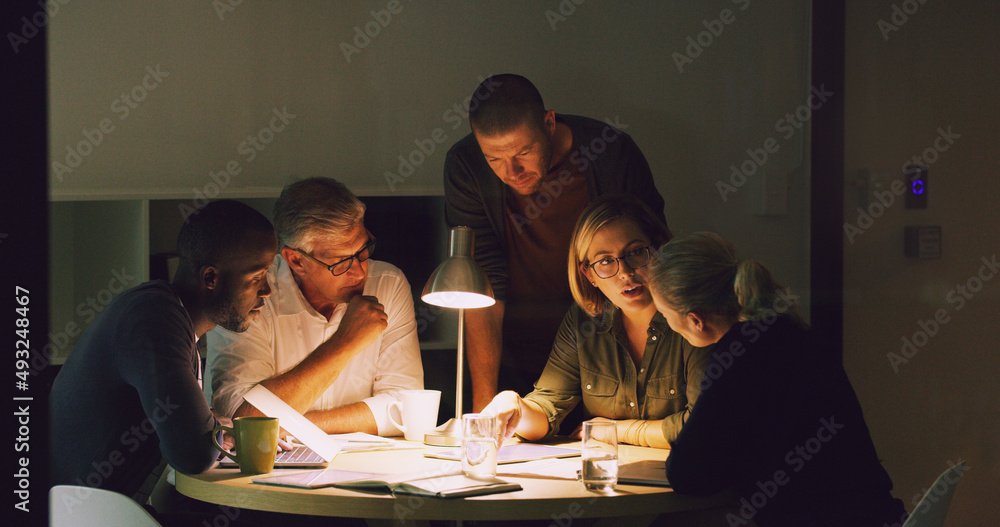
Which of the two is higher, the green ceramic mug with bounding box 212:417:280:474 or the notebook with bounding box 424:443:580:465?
the green ceramic mug with bounding box 212:417:280:474

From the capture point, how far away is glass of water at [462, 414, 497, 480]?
1713mm

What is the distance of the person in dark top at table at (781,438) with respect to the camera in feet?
5.22

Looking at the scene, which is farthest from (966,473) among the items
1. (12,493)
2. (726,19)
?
(12,493)

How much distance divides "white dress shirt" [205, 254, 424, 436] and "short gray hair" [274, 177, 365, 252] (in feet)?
0.42

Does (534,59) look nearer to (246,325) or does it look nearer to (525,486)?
(246,325)

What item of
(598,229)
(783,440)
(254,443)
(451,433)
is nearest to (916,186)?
(598,229)

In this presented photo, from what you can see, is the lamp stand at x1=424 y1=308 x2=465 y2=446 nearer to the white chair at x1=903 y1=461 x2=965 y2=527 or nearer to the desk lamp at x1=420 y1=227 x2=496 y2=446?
the desk lamp at x1=420 y1=227 x2=496 y2=446

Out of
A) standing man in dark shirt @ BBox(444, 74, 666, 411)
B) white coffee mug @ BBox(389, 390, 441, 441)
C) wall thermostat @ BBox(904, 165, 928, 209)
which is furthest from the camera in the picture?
wall thermostat @ BBox(904, 165, 928, 209)

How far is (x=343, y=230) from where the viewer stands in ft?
7.76

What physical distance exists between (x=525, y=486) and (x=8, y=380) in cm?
100

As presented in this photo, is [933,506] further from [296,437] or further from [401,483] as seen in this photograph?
[296,437]

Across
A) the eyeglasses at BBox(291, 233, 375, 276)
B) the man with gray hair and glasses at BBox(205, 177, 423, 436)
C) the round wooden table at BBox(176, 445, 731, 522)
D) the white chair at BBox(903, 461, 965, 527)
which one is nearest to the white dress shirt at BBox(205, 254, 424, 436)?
the man with gray hair and glasses at BBox(205, 177, 423, 436)

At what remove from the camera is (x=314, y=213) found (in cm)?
236

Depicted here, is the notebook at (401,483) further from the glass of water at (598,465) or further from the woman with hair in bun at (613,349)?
the woman with hair in bun at (613,349)
